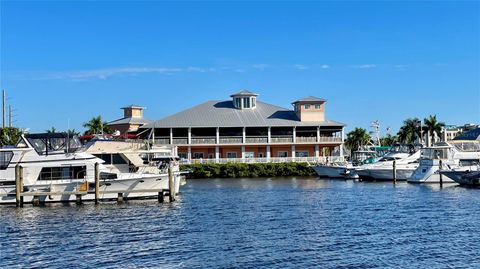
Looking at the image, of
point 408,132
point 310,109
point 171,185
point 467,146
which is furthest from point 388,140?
point 171,185

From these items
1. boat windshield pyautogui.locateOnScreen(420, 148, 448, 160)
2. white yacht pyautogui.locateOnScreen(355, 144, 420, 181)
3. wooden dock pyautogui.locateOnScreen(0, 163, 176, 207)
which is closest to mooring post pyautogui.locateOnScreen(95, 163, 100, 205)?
wooden dock pyautogui.locateOnScreen(0, 163, 176, 207)

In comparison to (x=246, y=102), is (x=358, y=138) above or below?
below

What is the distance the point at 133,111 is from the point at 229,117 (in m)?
17.2

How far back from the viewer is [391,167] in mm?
64625

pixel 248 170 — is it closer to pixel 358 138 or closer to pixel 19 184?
pixel 358 138

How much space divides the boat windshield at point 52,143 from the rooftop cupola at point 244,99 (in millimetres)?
47015

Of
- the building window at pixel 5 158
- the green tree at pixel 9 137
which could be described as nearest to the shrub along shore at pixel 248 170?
→ the green tree at pixel 9 137

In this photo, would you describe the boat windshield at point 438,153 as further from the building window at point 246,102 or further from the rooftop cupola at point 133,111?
the rooftop cupola at point 133,111

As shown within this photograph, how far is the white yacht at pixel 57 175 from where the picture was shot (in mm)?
41375

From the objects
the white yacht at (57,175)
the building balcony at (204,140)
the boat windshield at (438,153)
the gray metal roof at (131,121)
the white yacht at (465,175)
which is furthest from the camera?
the gray metal roof at (131,121)

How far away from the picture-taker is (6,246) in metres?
25.8

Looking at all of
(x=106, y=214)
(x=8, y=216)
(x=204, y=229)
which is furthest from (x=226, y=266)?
(x=8, y=216)

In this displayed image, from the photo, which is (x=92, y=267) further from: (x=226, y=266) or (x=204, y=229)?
(x=204, y=229)

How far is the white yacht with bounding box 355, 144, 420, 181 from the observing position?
63.2 meters
